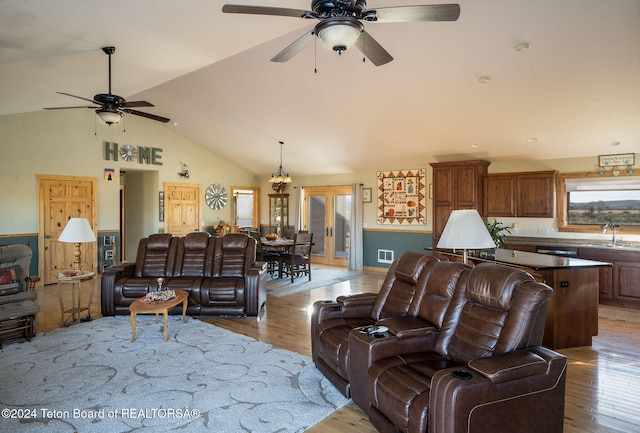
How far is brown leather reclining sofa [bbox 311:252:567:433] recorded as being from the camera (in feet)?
6.07

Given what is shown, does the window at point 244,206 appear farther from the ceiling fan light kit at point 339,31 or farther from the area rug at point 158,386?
the ceiling fan light kit at point 339,31

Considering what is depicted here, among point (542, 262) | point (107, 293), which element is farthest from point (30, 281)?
point (542, 262)

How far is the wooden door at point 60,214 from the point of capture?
698cm

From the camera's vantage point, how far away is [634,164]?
19.0 ft

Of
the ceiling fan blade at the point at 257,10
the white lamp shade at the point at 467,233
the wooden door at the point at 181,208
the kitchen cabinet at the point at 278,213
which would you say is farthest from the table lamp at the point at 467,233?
the wooden door at the point at 181,208

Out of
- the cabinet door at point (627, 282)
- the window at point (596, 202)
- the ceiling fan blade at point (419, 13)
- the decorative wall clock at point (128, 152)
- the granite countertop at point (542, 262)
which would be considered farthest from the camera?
the decorative wall clock at point (128, 152)

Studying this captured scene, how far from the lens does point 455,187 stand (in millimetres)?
6969

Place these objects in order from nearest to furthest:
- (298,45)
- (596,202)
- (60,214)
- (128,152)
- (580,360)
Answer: (298,45), (580,360), (596,202), (60,214), (128,152)

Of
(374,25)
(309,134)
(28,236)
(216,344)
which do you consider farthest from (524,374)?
(28,236)

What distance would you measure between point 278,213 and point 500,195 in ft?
19.9

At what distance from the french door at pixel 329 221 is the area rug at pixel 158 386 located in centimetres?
562

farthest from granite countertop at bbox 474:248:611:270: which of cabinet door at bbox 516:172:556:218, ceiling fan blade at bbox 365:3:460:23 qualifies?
ceiling fan blade at bbox 365:3:460:23

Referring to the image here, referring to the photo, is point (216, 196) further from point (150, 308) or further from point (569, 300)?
point (569, 300)

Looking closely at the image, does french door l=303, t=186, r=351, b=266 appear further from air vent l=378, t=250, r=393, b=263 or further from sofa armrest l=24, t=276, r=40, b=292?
sofa armrest l=24, t=276, r=40, b=292
